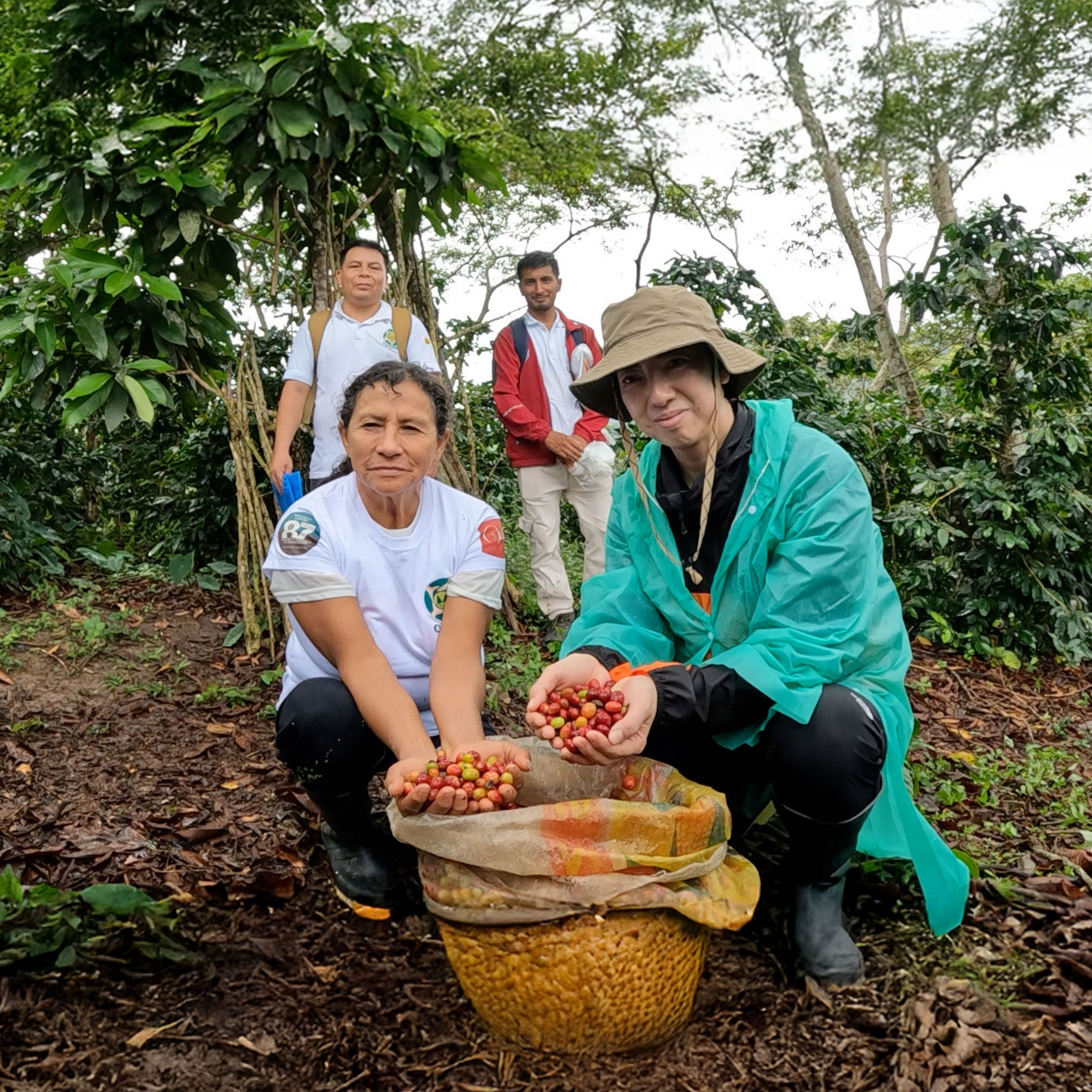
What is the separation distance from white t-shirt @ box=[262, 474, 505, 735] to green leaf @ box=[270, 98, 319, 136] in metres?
2.02

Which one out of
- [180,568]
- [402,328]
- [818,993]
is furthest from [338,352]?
[818,993]

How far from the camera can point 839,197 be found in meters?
11.7

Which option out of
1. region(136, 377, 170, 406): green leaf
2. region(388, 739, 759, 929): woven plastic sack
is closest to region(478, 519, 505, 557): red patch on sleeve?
region(388, 739, 759, 929): woven plastic sack

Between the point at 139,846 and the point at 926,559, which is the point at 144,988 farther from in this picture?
the point at 926,559

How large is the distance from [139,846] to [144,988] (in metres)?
0.60

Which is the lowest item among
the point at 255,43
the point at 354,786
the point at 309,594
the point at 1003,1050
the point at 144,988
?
the point at 1003,1050

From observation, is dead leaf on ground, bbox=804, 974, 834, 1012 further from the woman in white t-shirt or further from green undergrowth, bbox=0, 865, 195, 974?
green undergrowth, bbox=0, 865, 195, 974

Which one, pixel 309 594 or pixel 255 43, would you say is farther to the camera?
pixel 255 43

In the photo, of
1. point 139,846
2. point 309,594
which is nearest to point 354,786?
point 309,594

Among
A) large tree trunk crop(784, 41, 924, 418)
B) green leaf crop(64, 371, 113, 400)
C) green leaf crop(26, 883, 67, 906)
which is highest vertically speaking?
large tree trunk crop(784, 41, 924, 418)

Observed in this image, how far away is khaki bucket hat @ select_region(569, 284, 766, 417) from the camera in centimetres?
185

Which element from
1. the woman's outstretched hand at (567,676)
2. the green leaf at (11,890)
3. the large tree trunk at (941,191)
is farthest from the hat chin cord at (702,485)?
the large tree trunk at (941,191)

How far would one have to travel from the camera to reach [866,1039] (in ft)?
5.65

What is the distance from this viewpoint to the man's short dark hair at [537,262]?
4.28 meters
